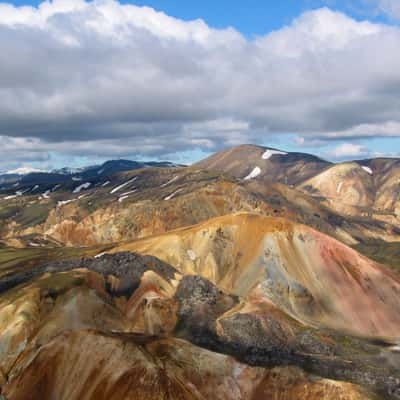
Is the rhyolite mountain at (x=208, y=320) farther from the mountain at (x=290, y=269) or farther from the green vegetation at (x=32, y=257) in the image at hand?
the green vegetation at (x=32, y=257)

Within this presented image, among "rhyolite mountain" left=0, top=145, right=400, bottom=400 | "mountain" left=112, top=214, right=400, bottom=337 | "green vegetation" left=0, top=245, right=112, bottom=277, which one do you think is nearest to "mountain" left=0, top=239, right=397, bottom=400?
"rhyolite mountain" left=0, top=145, right=400, bottom=400

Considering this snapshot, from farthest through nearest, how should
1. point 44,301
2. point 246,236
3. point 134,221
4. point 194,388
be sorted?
point 134,221 → point 246,236 → point 44,301 → point 194,388

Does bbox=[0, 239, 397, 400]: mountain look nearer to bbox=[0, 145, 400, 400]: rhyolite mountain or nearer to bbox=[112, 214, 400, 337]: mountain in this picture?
bbox=[0, 145, 400, 400]: rhyolite mountain

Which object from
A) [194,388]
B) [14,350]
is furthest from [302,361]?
[14,350]

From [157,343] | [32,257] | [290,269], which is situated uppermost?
[157,343]

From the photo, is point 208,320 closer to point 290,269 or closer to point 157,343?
point 157,343

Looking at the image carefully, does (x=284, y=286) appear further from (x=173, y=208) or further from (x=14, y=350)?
(x=173, y=208)

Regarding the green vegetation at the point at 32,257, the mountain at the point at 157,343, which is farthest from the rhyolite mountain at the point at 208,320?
the green vegetation at the point at 32,257

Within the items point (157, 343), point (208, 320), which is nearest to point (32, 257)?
point (208, 320)

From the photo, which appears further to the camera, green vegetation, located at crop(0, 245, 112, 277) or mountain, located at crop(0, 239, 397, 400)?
green vegetation, located at crop(0, 245, 112, 277)

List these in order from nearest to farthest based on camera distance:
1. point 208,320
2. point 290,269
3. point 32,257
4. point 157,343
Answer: point 157,343 → point 208,320 → point 290,269 → point 32,257

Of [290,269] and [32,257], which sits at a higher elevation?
[290,269]
